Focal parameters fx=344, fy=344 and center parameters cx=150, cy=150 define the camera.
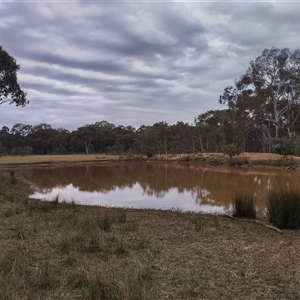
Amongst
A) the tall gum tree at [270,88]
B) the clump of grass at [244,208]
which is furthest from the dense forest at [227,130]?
the clump of grass at [244,208]

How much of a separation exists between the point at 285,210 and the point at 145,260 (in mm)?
3299

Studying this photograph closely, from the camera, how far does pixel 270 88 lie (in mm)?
34062

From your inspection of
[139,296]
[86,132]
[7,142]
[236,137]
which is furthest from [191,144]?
[139,296]

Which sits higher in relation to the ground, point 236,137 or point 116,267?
point 236,137

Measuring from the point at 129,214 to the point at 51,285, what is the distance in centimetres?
439

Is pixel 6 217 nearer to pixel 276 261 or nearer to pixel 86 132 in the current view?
pixel 276 261

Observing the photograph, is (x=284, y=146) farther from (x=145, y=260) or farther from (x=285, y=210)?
(x=145, y=260)

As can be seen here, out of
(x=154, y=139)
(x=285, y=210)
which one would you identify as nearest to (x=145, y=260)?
(x=285, y=210)

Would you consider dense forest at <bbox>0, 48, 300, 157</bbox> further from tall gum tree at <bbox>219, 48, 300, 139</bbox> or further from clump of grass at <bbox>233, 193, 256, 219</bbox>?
clump of grass at <bbox>233, 193, 256, 219</bbox>

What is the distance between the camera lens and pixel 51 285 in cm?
309

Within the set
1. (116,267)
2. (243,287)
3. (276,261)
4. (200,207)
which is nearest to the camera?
(243,287)

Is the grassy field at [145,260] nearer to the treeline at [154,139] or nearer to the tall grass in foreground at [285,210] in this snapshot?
the tall grass in foreground at [285,210]

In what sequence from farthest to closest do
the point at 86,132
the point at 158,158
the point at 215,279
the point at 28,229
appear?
the point at 86,132, the point at 158,158, the point at 28,229, the point at 215,279

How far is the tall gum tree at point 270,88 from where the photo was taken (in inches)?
1287
